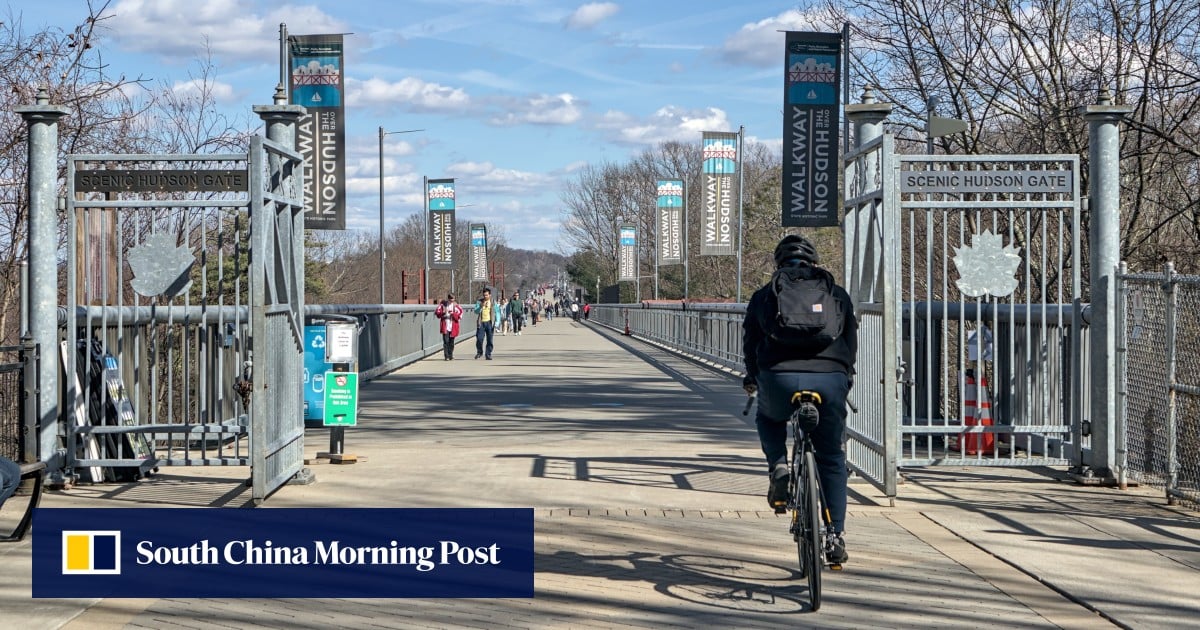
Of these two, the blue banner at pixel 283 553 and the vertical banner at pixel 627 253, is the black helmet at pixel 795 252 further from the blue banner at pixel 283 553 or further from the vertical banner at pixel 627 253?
the vertical banner at pixel 627 253

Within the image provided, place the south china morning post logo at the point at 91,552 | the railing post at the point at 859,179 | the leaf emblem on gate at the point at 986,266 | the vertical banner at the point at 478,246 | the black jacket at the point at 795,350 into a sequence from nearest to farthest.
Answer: the black jacket at the point at 795,350 → the south china morning post logo at the point at 91,552 → the leaf emblem on gate at the point at 986,266 → the railing post at the point at 859,179 → the vertical banner at the point at 478,246

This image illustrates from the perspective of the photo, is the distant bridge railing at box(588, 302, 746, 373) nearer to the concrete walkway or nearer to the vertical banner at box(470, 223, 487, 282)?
the concrete walkway

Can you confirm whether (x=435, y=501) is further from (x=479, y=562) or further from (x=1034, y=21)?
(x=1034, y=21)

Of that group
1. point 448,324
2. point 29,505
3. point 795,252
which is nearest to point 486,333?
point 448,324

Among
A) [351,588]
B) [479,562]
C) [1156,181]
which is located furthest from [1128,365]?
[1156,181]

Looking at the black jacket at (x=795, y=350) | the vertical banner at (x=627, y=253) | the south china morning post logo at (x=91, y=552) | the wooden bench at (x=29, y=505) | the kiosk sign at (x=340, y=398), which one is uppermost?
the vertical banner at (x=627, y=253)

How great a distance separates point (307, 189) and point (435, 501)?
9405 mm

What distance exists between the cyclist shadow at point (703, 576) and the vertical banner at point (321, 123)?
11.0 m

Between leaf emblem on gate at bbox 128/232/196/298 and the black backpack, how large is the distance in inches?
209

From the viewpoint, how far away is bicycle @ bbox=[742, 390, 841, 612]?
6.08m

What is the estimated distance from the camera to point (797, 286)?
6.59 metres

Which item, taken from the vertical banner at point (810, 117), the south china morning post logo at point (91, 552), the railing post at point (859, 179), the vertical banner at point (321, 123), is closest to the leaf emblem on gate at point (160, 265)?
the south china morning post logo at point (91, 552)

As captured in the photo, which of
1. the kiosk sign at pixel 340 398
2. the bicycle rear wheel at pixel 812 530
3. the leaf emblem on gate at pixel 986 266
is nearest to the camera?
the bicycle rear wheel at pixel 812 530

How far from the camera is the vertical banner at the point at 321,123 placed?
58.1ft
